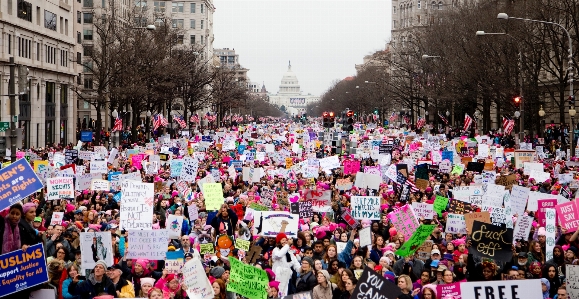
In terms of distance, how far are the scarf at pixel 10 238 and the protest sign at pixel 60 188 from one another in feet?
32.5

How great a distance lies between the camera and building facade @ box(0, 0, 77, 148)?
179ft

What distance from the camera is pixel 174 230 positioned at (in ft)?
53.9

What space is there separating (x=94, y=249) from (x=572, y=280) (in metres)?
6.10

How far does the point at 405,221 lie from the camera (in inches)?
611

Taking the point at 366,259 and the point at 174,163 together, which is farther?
the point at 174,163

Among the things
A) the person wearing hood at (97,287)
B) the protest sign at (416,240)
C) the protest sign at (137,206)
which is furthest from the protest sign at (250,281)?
the protest sign at (137,206)

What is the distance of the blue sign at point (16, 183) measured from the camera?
35.4ft

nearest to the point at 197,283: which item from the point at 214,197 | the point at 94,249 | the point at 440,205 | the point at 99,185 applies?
the point at 94,249

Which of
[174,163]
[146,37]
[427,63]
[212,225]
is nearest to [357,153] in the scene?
[174,163]

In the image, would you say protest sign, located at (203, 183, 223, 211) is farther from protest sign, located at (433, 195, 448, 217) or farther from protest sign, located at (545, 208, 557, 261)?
protest sign, located at (545, 208, 557, 261)

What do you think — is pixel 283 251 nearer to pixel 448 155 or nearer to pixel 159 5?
pixel 448 155

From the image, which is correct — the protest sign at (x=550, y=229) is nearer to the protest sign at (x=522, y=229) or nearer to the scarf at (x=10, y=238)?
the protest sign at (x=522, y=229)

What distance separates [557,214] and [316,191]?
6.24 metres

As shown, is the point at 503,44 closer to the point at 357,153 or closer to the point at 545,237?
the point at 357,153
